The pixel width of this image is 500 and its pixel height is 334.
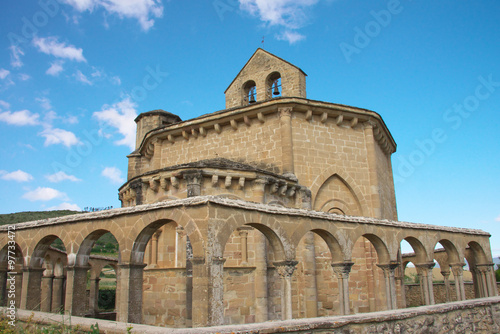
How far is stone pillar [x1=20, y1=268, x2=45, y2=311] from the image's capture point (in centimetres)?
949

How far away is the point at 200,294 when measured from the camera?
653 cm

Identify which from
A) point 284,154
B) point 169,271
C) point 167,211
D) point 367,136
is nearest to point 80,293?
point 169,271

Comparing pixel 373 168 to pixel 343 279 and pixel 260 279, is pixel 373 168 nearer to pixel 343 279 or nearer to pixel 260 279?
pixel 343 279

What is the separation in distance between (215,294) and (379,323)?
8.62ft

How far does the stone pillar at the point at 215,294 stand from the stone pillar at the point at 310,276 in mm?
5742

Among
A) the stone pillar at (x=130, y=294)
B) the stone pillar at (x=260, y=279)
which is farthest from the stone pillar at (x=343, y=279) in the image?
the stone pillar at (x=130, y=294)

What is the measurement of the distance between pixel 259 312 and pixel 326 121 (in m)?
7.25

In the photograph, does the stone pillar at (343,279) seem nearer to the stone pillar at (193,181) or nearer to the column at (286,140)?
the stone pillar at (193,181)

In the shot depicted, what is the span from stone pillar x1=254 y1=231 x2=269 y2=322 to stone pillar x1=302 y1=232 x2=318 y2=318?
187 centimetres

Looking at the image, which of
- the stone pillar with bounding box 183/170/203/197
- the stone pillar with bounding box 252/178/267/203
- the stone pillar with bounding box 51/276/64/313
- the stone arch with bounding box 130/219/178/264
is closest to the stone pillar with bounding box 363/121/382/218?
the stone pillar with bounding box 252/178/267/203

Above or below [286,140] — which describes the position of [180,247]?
below

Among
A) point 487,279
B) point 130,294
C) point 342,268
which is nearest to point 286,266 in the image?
point 342,268

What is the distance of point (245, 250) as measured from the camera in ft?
36.0

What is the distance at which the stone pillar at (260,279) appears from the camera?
10023 millimetres
